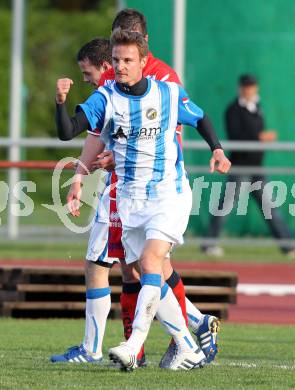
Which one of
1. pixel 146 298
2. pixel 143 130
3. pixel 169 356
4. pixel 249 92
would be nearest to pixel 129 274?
pixel 169 356

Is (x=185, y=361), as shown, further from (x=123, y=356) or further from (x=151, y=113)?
(x=151, y=113)

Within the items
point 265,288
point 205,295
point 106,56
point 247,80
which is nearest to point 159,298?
point 106,56

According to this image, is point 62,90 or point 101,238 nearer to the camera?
point 62,90

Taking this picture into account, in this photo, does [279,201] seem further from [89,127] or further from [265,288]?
[89,127]

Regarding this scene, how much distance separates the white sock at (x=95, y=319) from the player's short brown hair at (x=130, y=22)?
1617mm

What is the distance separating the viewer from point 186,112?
298 inches

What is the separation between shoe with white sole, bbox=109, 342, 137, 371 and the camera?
6965mm

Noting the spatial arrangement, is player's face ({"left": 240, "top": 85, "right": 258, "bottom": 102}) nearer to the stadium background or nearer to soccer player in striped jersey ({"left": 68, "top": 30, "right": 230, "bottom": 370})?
the stadium background

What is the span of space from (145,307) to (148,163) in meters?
0.86

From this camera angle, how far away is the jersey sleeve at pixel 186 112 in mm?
7547

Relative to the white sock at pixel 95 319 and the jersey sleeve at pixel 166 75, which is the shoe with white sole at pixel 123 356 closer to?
the white sock at pixel 95 319

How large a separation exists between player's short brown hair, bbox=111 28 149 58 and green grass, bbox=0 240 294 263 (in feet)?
28.6

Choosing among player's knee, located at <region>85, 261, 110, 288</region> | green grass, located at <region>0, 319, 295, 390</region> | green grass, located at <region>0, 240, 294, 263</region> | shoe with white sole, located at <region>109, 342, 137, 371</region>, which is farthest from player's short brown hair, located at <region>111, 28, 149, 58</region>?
green grass, located at <region>0, 240, 294, 263</region>

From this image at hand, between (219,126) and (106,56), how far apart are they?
10650 mm
